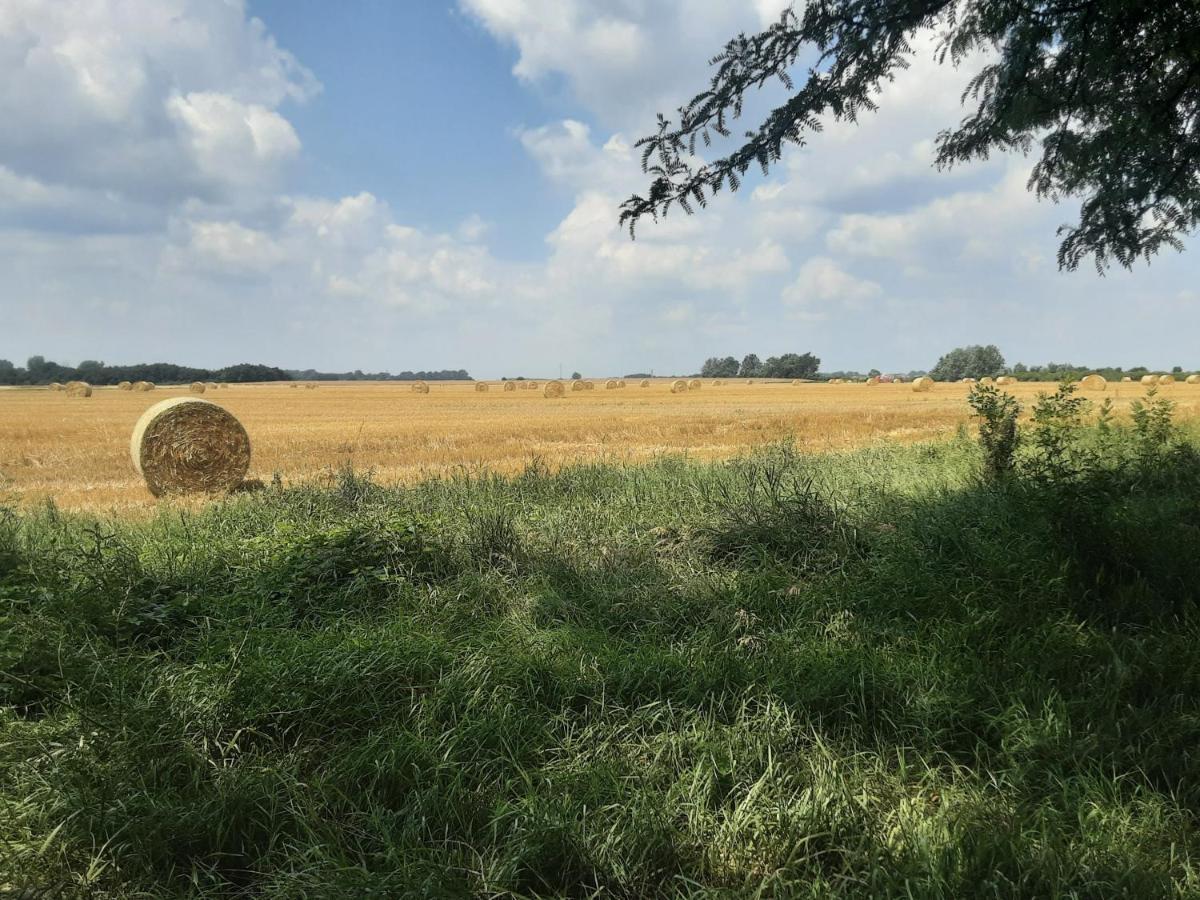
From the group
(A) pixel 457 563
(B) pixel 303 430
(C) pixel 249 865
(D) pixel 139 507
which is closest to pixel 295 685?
(C) pixel 249 865

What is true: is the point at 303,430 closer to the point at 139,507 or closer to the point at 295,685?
the point at 139,507

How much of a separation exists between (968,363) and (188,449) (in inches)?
4337

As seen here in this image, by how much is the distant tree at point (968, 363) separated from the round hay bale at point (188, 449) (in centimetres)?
10402

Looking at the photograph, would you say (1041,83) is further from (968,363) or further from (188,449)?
(968,363)

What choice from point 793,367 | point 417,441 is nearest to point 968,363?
point 793,367

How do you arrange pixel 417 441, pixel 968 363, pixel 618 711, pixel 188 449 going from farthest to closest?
pixel 968 363 → pixel 417 441 → pixel 188 449 → pixel 618 711

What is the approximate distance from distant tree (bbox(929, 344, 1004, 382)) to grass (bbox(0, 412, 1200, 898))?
10701cm

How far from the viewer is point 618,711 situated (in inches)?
131

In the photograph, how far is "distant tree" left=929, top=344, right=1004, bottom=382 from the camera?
3979 inches

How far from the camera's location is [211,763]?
2.90 meters

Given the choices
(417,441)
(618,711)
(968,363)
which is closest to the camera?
(618,711)

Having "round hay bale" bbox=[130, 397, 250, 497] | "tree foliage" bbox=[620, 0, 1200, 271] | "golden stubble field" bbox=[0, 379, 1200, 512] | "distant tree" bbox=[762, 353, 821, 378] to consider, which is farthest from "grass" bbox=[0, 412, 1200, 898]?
"distant tree" bbox=[762, 353, 821, 378]

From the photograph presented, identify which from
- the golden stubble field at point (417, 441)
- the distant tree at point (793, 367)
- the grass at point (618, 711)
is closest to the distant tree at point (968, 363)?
the distant tree at point (793, 367)

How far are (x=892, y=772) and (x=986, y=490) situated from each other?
201 inches
